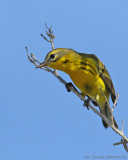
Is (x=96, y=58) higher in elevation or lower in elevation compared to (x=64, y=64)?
higher

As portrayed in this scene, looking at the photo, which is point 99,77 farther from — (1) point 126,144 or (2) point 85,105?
(1) point 126,144

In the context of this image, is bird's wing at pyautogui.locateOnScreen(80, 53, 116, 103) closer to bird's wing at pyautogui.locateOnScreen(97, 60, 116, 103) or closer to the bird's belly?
bird's wing at pyautogui.locateOnScreen(97, 60, 116, 103)

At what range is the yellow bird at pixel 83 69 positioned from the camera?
7.26m

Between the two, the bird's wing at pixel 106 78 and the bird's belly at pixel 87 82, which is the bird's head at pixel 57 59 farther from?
the bird's wing at pixel 106 78

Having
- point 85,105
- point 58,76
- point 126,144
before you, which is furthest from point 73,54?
point 126,144

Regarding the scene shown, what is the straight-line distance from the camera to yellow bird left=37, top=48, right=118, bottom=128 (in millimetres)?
7258

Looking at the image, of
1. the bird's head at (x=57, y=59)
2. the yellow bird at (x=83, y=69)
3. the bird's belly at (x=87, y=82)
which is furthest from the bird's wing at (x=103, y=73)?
the bird's head at (x=57, y=59)

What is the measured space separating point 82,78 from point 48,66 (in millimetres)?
1040

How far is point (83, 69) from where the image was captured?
25.1ft

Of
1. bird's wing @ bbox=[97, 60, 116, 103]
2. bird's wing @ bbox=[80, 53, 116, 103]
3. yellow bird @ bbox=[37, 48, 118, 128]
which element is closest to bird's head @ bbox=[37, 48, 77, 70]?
yellow bird @ bbox=[37, 48, 118, 128]

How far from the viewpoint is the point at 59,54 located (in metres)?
7.35

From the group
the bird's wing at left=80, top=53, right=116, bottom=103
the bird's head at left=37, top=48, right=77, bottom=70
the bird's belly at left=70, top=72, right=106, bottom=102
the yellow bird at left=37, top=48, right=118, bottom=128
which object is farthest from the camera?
the bird's wing at left=80, top=53, right=116, bottom=103

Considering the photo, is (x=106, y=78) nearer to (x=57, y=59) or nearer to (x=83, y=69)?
(x=83, y=69)

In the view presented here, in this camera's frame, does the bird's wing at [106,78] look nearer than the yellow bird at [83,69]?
No
